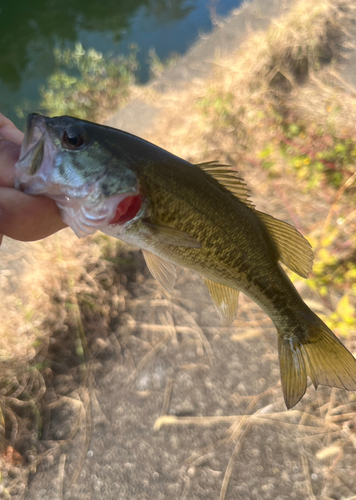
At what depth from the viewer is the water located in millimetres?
8500

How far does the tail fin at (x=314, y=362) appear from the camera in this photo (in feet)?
5.16

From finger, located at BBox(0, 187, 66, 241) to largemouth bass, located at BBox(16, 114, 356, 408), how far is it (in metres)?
0.04

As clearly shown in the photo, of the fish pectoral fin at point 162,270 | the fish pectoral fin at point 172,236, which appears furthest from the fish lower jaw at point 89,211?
the fish pectoral fin at point 162,270

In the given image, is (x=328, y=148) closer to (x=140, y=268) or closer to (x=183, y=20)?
(x=140, y=268)

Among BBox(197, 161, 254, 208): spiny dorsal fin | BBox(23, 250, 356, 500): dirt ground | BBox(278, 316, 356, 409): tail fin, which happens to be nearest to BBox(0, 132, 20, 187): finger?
BBox(197, 161, 254, 208): spiny dorsal fin

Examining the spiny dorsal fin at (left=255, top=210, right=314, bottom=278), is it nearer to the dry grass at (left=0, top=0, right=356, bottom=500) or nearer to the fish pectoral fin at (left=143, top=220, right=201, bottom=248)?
the fish pectoral fin at (left=143, top=220, right=201, bottom=248)

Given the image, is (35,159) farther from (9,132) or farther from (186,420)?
(186,420)

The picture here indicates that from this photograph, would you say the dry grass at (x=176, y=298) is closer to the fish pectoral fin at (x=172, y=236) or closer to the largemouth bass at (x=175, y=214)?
the largemouth bass at (x=175, y=214)

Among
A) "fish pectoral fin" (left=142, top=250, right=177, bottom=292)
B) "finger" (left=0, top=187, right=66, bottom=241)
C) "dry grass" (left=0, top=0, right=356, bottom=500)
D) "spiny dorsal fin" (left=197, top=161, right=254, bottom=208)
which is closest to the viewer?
"finger" (left=0, top=187, right=66, bottom=241)

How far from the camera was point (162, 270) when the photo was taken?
165 cm

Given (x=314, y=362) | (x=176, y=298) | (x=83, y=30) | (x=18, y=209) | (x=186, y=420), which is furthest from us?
(x=83, y=30)

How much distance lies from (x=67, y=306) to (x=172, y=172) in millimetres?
2016

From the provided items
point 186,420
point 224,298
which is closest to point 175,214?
point 224,298

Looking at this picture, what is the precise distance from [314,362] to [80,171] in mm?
1342
